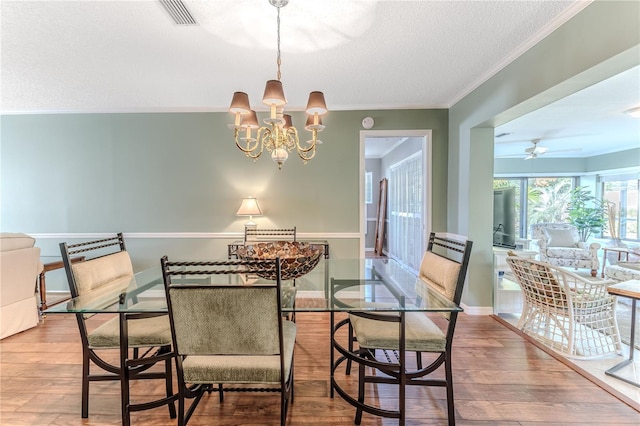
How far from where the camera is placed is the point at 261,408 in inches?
65.9

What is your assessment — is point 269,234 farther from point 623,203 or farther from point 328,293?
point 623,203

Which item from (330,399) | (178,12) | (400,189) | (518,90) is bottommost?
(330,399)

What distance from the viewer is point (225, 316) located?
1189mm

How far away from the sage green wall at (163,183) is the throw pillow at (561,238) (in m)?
3.56

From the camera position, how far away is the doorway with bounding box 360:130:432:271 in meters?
3.61

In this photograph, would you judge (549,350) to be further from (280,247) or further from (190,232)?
(190,232)

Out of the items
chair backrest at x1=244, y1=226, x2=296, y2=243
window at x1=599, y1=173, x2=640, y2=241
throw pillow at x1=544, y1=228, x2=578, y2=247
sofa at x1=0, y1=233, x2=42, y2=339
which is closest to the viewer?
sofa at x1=0, y1=233, x2=42, y2=339

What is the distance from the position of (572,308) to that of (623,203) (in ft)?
18.8

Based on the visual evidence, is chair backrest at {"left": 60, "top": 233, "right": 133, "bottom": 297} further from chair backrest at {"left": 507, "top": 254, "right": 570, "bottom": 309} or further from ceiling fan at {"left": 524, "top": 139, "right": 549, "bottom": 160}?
ceiling fan at {"left": 524, "top": 139, "right": 549, "bottom": 160}

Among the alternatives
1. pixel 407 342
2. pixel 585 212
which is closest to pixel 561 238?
pixel 585 212

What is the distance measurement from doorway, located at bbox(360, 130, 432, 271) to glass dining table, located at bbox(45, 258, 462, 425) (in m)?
1.53

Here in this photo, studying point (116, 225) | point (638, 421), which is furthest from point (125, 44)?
point (638, 421)

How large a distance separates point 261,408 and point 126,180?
3399mm

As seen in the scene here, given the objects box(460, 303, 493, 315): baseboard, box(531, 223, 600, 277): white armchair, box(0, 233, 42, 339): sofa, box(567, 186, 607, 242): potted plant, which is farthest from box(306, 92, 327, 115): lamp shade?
box(567, 186, 607, 242): potted plant
